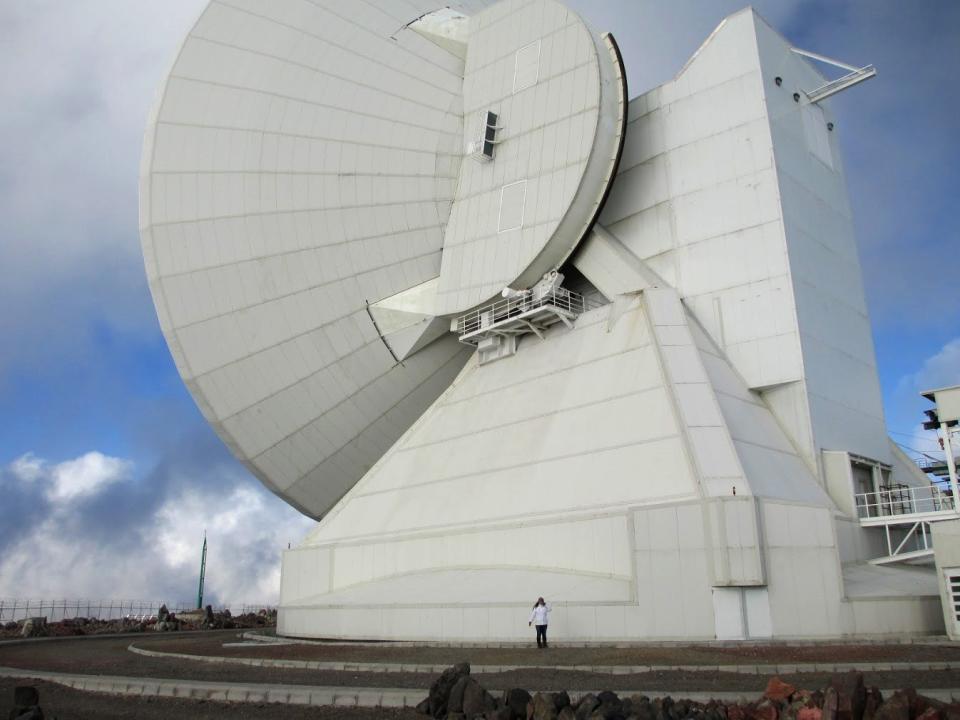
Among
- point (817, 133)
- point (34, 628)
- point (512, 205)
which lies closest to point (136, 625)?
point (34, 628)

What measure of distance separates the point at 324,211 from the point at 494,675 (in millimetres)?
18334

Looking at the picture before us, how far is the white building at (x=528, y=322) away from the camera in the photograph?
56.1ft

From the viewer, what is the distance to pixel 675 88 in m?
25.1

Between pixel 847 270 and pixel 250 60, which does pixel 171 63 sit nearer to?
pixel 250 60

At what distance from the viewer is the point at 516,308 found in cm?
2436

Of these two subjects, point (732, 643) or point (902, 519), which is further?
point (902, 519)

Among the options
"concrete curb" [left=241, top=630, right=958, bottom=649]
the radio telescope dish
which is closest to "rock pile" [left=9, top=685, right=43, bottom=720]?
"concrete curb" [left=241, top=630, right=958, bottom=649]

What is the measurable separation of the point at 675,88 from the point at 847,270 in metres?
7.43

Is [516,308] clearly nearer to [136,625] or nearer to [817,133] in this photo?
[817,133]

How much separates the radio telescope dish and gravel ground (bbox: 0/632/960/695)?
31.4ft

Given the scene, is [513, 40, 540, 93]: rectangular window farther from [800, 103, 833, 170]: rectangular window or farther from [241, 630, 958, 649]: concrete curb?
[241, 630, 958, 649]: concrete curb

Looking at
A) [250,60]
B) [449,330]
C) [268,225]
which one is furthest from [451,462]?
[250,60]

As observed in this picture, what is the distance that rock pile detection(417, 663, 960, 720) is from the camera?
701 cm

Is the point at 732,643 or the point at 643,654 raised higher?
the point at 732,643
